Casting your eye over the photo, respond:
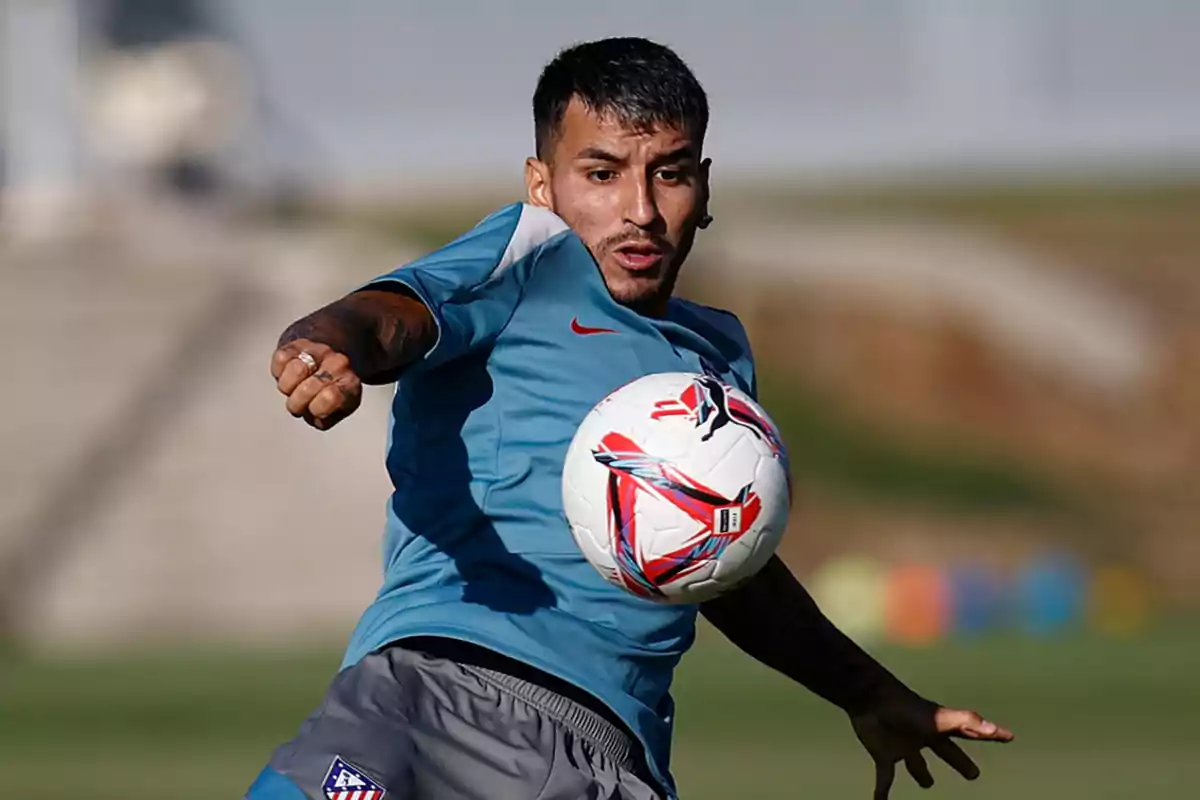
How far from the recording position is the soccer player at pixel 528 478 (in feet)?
15.5

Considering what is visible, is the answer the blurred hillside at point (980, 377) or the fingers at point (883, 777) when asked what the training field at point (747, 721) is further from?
the blurred hillside at point (980, 377)

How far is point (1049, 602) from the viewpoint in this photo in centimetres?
1922

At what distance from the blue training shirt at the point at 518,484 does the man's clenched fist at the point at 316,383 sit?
2.35ft

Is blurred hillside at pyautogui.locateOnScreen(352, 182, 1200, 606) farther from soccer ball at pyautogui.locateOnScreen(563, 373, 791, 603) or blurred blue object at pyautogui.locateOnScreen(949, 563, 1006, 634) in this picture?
soccer ball at pyautogui.locateOnScreen(563, 373, 791, 603)

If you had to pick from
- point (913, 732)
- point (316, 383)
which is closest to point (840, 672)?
point (913, 732)

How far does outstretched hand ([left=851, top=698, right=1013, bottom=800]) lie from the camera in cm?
550

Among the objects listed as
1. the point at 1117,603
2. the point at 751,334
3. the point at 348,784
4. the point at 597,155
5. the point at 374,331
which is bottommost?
the point at 1117,603

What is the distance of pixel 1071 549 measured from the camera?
2309 cm

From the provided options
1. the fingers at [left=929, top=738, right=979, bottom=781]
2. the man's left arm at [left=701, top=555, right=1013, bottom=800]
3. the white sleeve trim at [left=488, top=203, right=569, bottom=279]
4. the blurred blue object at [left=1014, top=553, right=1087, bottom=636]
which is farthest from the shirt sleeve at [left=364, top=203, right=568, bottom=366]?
A: the blurred blue object at [left=1014, top=553, right=1087, bottom=636]

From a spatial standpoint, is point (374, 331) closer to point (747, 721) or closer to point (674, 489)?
point (674, 489)

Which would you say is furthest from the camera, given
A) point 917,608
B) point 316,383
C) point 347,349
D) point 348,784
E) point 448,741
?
point 917,608

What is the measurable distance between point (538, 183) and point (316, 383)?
1.41m

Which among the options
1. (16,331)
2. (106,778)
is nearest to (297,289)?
(16,331)

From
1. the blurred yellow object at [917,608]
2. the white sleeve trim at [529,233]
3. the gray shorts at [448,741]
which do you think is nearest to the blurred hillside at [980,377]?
the blurred yellow object at [917,608]
